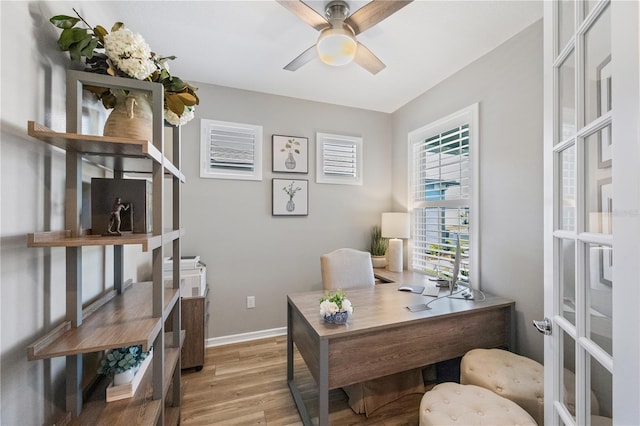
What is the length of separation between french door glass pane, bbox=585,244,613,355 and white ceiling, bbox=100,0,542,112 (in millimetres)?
1715

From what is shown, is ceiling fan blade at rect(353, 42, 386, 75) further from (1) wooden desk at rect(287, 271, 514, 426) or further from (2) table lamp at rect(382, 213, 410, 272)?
(1) wooden desk at rect(287, 271, 514, 426)

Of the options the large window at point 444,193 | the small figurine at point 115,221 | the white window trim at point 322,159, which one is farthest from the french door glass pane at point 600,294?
the white window trim at point 322,159

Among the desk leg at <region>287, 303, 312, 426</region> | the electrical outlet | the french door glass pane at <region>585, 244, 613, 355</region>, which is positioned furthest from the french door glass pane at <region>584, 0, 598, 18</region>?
the electrical outlet

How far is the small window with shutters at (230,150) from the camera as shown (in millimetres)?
2670

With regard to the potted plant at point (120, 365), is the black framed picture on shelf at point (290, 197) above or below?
above

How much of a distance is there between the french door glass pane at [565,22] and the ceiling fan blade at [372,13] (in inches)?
26.0

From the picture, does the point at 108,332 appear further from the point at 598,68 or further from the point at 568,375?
the point at 598,68

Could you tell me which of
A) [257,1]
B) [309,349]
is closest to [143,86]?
[257,1]

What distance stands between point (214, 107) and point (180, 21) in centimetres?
92

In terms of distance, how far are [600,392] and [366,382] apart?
1308 mm

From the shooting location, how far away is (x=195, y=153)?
2.64 meters

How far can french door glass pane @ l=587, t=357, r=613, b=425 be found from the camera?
2.35 ft

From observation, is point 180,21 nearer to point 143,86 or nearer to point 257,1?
point 257,1

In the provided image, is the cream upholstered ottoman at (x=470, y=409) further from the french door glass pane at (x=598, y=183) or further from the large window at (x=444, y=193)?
the large window at (x=444, y=193)
